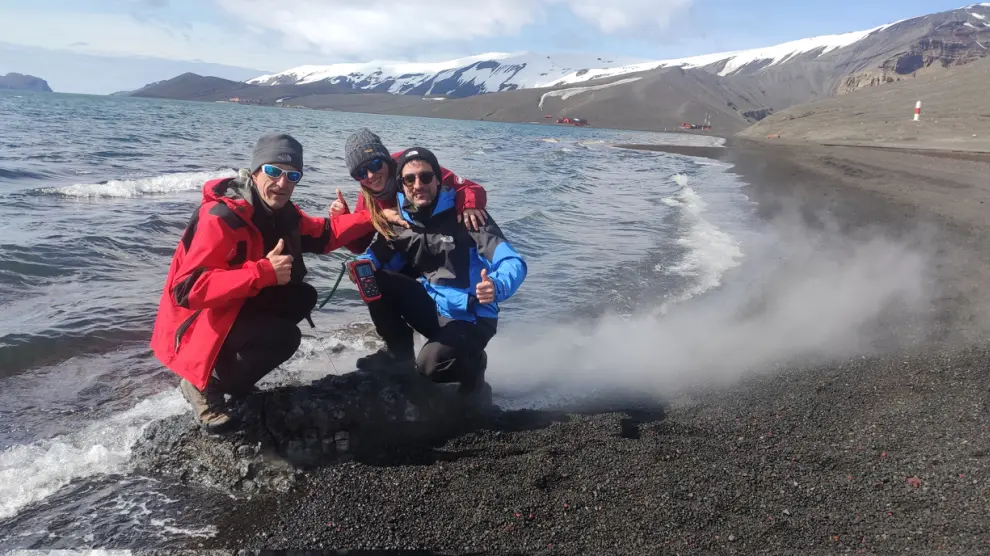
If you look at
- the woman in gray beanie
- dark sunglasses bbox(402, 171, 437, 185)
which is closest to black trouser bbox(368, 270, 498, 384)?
the woman in gray beanie

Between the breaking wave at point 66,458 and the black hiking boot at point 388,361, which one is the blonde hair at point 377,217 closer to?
the black hiking boot at point 388,361

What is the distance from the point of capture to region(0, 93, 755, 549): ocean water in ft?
12.2

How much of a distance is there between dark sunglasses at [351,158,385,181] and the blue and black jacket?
27cm

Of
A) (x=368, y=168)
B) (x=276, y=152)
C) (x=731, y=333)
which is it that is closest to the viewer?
(x=276, y=152)

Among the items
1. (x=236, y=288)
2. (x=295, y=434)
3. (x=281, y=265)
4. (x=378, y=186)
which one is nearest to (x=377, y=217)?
(x=378, y=186)

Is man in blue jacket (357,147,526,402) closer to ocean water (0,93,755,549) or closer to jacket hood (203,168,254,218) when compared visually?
ocean water (0,93,755,549)

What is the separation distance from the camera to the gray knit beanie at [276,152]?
4074 millimetres

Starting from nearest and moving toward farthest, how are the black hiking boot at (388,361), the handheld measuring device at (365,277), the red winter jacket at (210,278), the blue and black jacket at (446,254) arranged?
the red winter jacket at (210,278) < the handheld measuring device at (365,277) < the blue and black jacket at (446,254) < the black hiking boot at (388,361)

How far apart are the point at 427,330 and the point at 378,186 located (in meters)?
1.21

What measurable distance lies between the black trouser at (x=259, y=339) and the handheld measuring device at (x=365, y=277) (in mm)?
398

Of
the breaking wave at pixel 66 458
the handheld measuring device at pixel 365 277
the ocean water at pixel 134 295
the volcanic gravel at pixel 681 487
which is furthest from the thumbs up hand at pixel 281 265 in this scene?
the breaking wave at pixel 66 458

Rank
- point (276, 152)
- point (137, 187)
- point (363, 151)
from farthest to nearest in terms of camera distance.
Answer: point (137, 187) → point (363, 151) → point (276, 152)

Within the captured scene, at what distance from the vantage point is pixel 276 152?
4078 mm

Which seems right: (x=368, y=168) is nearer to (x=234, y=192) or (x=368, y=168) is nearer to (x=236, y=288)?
(x=234, y=192)
